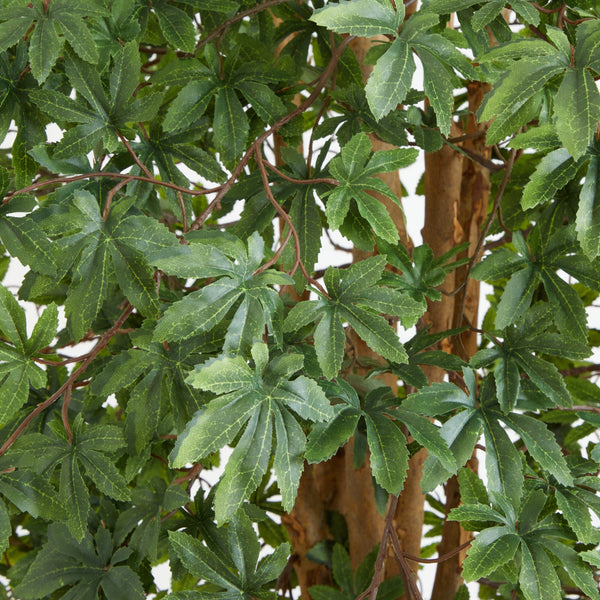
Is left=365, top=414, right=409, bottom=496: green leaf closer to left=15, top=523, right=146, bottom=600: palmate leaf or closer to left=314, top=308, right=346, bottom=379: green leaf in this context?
left=314, top=308, right=346, bottom=379: green leaf

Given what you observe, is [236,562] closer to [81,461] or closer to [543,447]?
[81,461]

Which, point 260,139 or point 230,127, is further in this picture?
point 230,127

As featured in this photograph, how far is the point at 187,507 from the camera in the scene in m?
0.80

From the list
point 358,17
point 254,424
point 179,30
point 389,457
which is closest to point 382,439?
point 389,457

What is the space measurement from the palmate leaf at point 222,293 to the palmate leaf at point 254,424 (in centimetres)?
3

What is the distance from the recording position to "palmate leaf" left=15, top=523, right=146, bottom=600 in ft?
2.50

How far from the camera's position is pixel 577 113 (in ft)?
1.70

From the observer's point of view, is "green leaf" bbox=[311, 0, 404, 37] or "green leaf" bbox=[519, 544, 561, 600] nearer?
"green leaf" bbox=[311, 0, 404, 37]

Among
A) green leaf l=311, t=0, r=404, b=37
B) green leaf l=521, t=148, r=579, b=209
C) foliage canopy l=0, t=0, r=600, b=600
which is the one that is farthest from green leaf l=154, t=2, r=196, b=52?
green leaf l=521, t=148, r=579, b=209

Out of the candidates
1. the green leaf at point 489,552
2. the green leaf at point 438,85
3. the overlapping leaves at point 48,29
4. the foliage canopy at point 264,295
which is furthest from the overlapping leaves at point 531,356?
the overlapping leaves at point 48,29

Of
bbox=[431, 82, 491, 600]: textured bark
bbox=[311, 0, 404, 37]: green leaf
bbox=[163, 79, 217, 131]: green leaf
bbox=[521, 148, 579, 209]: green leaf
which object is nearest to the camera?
bbox=[311, 0, 404, 37]: green leaf

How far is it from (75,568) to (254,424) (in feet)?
1.17

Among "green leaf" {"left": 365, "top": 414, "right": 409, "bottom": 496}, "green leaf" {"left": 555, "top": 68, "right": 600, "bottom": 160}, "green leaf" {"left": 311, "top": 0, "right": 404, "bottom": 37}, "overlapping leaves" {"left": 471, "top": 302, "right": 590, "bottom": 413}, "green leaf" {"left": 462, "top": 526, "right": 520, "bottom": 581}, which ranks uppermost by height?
"green leaf" {"left": 311, "top": 0, "right": 404, "bottom": 37}

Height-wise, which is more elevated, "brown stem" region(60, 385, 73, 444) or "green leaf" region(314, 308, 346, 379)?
"green leaf" region(314, 308, 346, 379)
